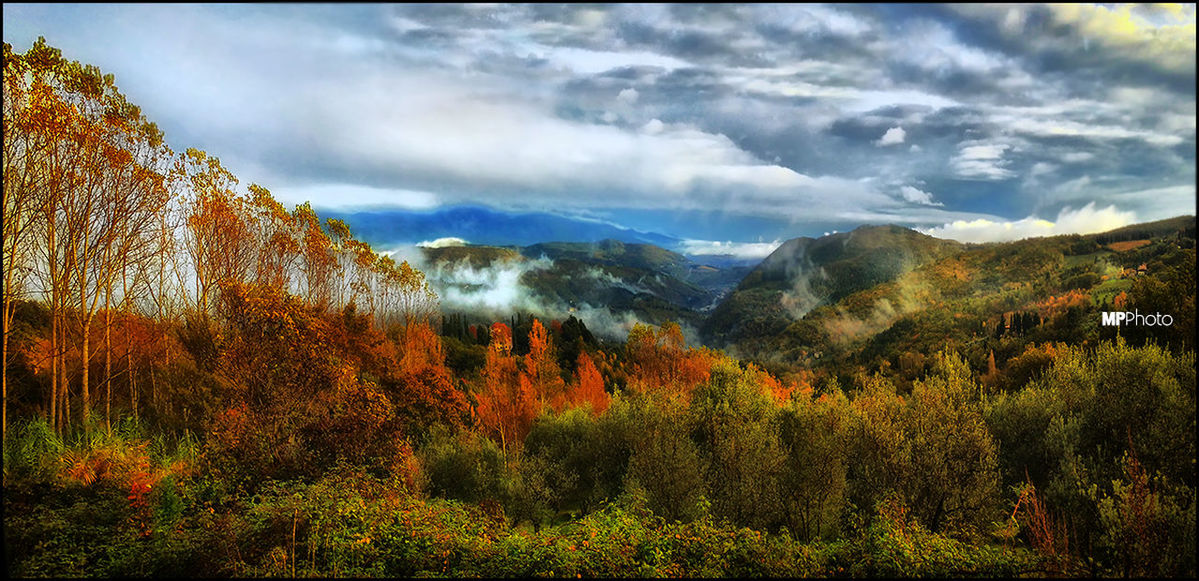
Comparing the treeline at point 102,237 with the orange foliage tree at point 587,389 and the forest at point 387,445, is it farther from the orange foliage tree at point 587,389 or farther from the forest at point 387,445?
the orange foliage tree at point 587,389

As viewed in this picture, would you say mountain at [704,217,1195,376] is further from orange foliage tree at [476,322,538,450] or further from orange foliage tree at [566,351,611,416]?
orange foliage tree at [566,351,611,416]

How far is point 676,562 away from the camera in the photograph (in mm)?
11695

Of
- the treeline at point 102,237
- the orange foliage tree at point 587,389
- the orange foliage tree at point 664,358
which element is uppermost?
the treeline at point 102,237

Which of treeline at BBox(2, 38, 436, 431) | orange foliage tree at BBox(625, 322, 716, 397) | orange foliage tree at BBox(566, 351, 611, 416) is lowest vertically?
orange foliage tree at BBox(566, 351, 611, 416)

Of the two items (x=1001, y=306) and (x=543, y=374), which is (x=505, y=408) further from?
(x=1001, y=306)

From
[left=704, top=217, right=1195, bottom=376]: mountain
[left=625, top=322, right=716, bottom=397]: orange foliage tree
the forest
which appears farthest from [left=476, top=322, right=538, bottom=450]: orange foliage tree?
[left=704, top=217, right=1195, bottom=376]: mountain

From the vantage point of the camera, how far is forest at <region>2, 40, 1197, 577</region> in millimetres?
11453

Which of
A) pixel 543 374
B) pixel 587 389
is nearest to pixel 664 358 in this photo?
pixel 587 389

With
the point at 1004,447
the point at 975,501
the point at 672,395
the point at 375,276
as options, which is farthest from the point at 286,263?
the point at 1004,447

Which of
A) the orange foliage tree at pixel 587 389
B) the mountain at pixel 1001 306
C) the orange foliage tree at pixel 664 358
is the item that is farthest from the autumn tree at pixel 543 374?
the mountain at pixel 1001 306

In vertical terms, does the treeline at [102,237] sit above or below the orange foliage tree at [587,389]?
above

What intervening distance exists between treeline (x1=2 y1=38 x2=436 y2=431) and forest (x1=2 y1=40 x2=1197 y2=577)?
0.24 feet

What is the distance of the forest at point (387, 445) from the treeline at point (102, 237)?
0.07 meters

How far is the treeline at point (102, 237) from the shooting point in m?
13.5
